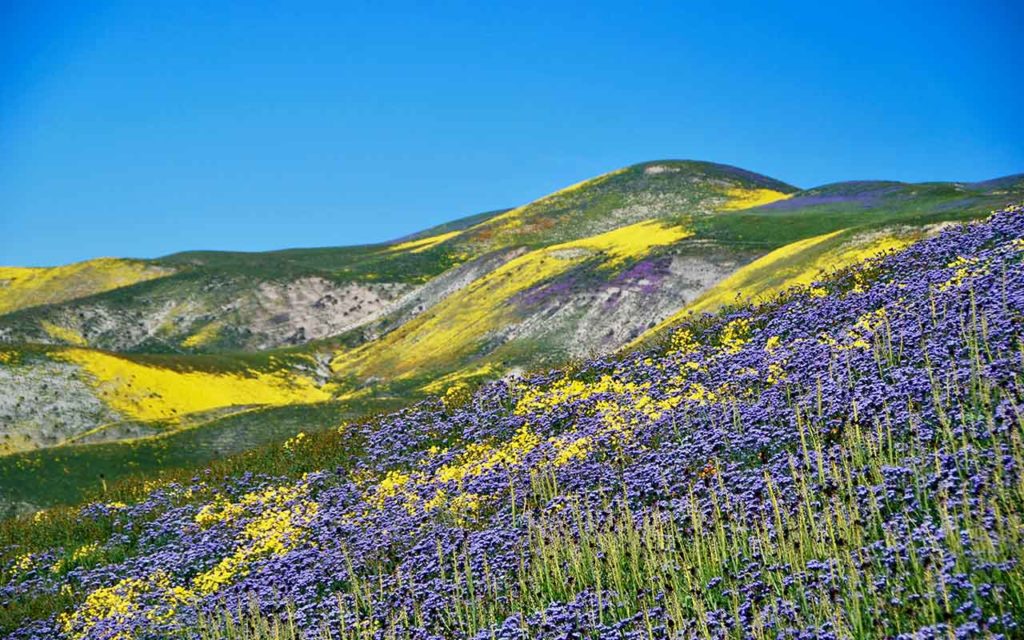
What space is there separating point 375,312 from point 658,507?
94481 mm

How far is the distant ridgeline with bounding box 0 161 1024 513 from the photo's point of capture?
42.5m

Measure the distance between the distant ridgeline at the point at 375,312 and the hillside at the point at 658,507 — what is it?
8.29m

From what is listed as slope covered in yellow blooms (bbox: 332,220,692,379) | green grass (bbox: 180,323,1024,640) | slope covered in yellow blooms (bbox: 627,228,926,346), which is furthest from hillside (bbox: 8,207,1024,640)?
slope covered in yellow blooms (bbox: 332,220,692,379)

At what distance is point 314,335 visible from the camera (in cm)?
10688

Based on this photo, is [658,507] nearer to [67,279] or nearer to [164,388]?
[164,388]

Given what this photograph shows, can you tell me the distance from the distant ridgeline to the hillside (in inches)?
326

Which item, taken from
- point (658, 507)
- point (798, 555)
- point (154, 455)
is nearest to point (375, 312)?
point (154, 455)

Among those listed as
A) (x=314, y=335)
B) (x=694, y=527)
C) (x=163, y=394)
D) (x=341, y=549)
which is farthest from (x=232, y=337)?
(x=694, y=527)

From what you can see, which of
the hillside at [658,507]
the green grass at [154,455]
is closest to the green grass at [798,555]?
the hillside at [658,507]

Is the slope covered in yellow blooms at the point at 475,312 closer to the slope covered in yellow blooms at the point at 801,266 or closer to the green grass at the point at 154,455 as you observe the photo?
the green grass at the point at 154,455

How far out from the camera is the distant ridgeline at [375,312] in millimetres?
42500

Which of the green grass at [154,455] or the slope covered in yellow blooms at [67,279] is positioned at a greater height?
the slope covered in yellow blooms at [67,279]

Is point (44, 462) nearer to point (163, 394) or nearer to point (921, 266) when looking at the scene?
point (163, 394)

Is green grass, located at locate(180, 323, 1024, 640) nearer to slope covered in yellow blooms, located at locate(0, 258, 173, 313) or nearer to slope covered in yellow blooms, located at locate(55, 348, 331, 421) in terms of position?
slope covered in yellow blooms, located at locate(55, 348, 331, 421)
